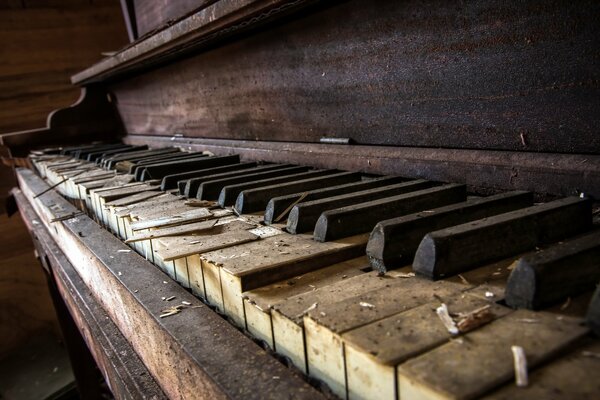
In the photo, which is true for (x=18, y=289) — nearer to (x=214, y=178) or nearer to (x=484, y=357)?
(x=214, y=178)

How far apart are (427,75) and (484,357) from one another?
0.95 m

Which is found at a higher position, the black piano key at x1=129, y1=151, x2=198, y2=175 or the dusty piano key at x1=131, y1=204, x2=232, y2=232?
the black piano key at x1=129, y1=151, x2=198, y2=175

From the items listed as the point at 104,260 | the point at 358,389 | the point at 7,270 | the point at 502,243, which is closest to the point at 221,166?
the point at 104,260

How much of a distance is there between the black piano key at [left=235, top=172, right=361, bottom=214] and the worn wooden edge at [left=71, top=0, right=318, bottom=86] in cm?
52

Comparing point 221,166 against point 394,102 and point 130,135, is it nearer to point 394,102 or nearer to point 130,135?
point 394,102

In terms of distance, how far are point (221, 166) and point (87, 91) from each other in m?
2.80

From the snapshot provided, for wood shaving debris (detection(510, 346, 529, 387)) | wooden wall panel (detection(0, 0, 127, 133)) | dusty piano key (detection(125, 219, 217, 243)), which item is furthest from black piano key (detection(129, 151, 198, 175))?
wooden wall panel (detection(0, 0, 127, 133))

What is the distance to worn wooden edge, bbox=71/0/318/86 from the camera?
1.51 m

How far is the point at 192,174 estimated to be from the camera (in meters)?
1.86

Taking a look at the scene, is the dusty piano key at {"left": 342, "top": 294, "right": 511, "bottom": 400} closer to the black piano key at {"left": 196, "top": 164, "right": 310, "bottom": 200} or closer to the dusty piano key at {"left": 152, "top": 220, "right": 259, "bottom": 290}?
the dusty piano key at {"left": 152, "top": 220, "right": 259, "bottom": 290}

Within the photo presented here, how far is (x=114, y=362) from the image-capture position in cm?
117

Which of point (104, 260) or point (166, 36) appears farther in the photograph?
point (166, 36)

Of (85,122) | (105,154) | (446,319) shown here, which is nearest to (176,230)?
(446,319)

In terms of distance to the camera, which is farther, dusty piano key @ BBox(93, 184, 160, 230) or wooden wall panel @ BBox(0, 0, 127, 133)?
wooden wall panel @ BBox(0, 0, 127, 133)
